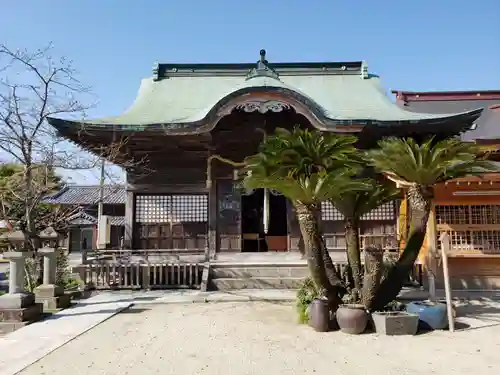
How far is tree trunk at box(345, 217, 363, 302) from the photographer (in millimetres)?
7547

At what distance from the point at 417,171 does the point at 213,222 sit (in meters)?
7.39

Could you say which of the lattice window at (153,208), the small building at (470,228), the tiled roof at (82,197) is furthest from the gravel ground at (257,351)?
the tiled roof at (82,197)

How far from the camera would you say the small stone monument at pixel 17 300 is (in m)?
7.49

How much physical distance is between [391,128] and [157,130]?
23.0 ft

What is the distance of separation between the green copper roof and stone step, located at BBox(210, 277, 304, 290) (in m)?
4.65

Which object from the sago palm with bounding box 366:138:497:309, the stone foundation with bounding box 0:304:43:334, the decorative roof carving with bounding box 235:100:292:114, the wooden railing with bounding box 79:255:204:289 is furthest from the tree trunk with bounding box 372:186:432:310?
the stone foundation with bounding box 0:304:43:334

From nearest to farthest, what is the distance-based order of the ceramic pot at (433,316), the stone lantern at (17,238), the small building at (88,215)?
the ceramic pot at (433,316), the stone lantern at (17,238), the small building at (88,215)

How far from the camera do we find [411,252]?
745cm

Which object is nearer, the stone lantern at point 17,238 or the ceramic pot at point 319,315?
the ceramic pot at point 319,315

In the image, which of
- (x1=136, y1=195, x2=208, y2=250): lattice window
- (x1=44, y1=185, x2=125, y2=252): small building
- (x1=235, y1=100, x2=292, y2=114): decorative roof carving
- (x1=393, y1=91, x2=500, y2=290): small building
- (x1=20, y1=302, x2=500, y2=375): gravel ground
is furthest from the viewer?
(x1=44, y1=185, x2=125, y2=252): small building

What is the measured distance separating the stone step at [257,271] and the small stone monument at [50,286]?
4.15 meters

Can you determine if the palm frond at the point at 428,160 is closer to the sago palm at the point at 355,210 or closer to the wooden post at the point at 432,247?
the sago palm at the point at 355,210

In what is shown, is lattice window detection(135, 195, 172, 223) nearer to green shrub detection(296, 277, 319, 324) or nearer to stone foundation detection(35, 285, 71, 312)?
stone foundation detection(35, 285, 71, 312)

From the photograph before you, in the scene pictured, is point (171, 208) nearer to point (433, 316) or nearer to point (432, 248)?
point (432, 248)
